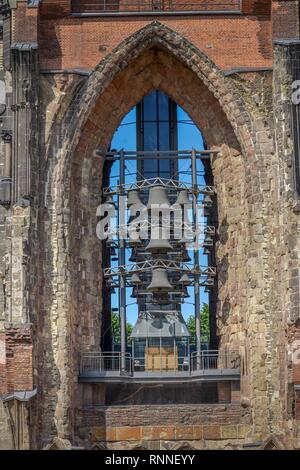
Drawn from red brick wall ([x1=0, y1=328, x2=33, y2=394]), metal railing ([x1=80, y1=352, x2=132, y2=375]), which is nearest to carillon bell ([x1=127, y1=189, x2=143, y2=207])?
metal railing ([x1=80, y1=352, x2=132, y2=375])

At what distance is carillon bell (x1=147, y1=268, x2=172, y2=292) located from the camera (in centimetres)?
3734

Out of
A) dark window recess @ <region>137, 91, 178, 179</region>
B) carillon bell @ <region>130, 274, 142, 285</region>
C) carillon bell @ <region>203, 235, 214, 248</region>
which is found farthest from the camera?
dark window recess @ <region>137, 91, 178, 179</region>

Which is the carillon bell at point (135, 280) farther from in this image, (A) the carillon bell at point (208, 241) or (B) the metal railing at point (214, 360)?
(B) the metal railing at point (214, 360)

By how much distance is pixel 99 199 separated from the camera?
38531mm

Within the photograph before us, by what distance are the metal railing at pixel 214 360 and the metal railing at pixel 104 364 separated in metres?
1.46

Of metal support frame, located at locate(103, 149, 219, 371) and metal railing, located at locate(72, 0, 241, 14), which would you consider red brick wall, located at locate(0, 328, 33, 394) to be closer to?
metal support frame, located at locate(103, 149, 219, 371)

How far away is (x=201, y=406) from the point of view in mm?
37031

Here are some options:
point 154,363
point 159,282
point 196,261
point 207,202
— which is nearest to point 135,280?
point 159,282

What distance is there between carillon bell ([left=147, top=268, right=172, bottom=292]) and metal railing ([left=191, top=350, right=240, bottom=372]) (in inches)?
64.0

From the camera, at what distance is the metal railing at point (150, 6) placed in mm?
38312

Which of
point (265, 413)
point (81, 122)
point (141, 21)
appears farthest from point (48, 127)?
point (265, 413)

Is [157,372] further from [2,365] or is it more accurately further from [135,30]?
[135,30]

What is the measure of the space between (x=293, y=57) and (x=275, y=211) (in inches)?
134

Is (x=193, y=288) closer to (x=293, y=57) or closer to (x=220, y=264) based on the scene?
(x=220, y=264)
